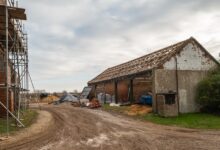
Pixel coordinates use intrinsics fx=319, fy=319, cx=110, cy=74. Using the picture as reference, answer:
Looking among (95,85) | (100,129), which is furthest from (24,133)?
(95,85)

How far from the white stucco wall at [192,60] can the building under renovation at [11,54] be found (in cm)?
1153

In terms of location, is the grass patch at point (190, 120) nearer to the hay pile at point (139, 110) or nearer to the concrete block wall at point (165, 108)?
the concrete block wall at point (165, 108)

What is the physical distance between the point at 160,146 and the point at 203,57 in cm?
1641

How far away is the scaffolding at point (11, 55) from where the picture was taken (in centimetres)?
1697

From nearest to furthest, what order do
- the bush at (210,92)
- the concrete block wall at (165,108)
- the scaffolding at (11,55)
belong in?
the scaffolding at (11,55), the concrete block wall at (165,108), the bush at (210,92)

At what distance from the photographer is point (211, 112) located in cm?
2594

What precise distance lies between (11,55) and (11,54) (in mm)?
88

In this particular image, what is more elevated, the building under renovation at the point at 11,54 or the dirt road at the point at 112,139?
the building under renovation at the point at 11,54

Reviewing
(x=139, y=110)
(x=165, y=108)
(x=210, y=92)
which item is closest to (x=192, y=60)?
(x=210, y=92)

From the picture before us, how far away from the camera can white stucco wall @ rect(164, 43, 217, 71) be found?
26.1 metres

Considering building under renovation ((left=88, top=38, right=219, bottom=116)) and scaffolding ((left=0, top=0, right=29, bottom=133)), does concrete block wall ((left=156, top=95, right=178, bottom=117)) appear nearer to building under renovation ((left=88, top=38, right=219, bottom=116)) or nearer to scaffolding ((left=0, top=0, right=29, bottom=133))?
building under renovation ((left=88, top=38, right=219, bottom=116))

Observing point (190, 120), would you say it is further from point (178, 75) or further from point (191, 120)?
point (178, 75)

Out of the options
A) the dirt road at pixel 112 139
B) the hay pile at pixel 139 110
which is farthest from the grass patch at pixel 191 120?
the dirt road at pixel 112 139

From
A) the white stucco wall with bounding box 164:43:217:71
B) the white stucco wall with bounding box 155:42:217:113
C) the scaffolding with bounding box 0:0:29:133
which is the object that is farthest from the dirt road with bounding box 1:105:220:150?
the white stucco wall with bounding box 164:43:217:71
